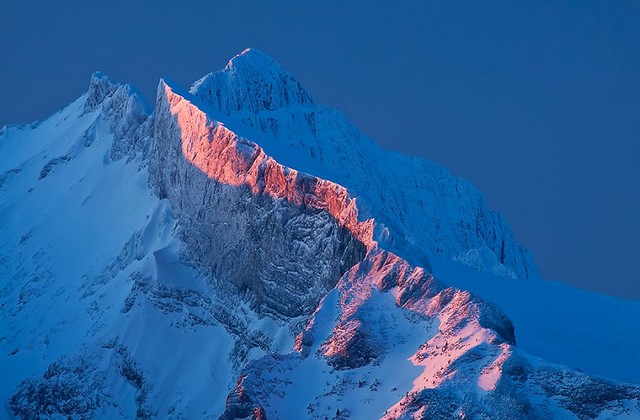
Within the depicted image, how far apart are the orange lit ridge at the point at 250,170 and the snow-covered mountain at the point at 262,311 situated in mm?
161

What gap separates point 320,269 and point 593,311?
2256 centimetres

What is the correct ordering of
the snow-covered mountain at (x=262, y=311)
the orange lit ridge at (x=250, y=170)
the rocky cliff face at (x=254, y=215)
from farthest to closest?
the rocky cliff face at (x=254, y=215) < the orange lit ridge at (x=250, y=170) < the snow-covered mountain at (x=262, y=311)

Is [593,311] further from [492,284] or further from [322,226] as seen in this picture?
[322,226]

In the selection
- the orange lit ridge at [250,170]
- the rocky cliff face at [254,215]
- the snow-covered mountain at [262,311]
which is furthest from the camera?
the rocky cliff face at [254,215]

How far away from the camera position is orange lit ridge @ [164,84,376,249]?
146125mm

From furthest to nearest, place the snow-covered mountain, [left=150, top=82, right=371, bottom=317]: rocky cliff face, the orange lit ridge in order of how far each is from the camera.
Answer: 1. [left=150, top=82, right=371, bottom=317]: rocky cliff face
2. the orange lit ridge
3. the snow-covered mountain

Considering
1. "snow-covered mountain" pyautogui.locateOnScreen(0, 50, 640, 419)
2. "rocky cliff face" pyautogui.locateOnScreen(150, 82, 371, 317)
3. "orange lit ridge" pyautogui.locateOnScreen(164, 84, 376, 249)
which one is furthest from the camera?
"rocky cliff face" pyautogui.locateOnScreen(150, 82, 371, 317)

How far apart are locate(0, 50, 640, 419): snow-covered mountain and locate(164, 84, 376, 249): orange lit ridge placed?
16 cm

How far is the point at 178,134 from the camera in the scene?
17900 centimetres

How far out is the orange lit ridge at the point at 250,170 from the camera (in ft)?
479

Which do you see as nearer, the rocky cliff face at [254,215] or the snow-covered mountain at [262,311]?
the snow-covered mountain at [262,311]

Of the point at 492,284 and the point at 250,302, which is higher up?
the point at 492,284

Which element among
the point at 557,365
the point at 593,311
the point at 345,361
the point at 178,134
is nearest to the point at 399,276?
the point at 345,361

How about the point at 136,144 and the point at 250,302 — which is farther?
the point at 136,144
